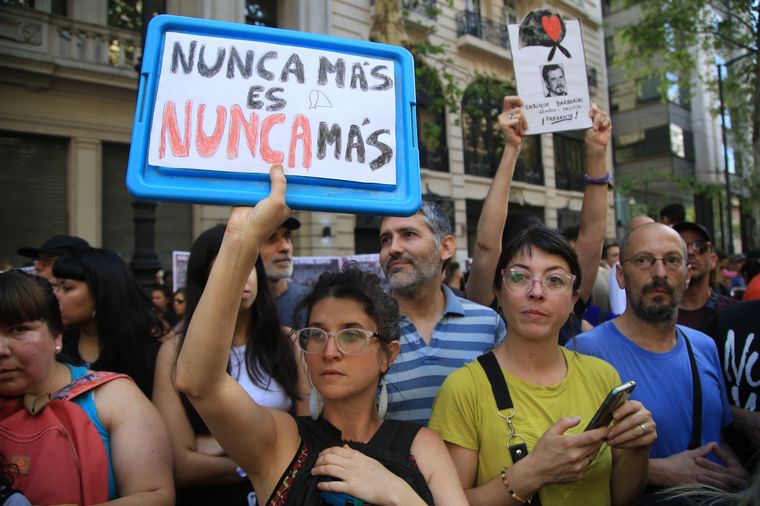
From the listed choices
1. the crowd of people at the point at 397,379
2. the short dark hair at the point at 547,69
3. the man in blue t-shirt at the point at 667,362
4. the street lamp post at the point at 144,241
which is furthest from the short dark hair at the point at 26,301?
the street lamp post at the point at 144,241

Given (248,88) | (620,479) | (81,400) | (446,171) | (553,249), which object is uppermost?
(446,171)

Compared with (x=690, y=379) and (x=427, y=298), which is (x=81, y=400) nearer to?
(x=427, y=298)

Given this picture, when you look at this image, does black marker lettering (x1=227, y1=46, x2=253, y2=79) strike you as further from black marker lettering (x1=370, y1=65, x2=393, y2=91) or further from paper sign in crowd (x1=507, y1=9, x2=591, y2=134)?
paper sign in crowd (x1=507, y1=9, x2=591, y2=134)

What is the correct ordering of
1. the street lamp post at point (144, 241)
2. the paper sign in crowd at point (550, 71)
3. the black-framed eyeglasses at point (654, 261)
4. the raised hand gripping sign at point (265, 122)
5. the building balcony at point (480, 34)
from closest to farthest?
the raised hand gripping sign at point (265, 122) < the black-framed eyeglasses at point (654, 261) < the paper sign in crowd at point (550, 71) < the street lamp post at point (144, 241) < the building balcony at point (480, 34)

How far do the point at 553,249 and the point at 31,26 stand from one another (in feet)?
36.0

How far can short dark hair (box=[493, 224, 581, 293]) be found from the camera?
205 cm

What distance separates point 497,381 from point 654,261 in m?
1.07

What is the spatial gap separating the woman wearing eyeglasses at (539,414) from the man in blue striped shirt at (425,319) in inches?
11.6

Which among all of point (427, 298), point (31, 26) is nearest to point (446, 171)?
point (31, 26)

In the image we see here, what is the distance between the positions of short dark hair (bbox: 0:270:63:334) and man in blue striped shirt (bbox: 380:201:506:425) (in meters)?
1.29

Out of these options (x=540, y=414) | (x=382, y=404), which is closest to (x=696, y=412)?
(x=540, y=414)

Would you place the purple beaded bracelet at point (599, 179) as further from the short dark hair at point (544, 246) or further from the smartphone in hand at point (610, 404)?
the smartphone in hand at point (610, 404)

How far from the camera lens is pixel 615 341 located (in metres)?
2.42

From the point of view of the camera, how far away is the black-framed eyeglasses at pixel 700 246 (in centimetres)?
379
